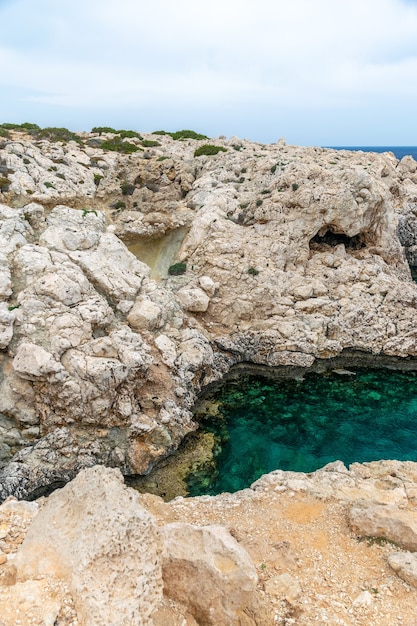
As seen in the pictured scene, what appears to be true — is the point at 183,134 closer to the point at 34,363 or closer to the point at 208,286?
the point at 208,286

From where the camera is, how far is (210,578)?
946 cm

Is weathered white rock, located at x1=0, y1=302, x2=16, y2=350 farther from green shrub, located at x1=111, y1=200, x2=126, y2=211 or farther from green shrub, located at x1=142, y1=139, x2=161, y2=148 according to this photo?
green shrub, located at x1=142, y1=139, x2=161, y2=148

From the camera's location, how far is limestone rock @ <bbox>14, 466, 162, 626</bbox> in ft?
26.7

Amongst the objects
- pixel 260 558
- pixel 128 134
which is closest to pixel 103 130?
pixel 128 134

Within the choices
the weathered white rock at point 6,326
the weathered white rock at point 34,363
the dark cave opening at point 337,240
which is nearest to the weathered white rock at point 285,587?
the weathered white rock at point 34,363

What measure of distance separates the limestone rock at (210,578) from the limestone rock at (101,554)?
92 cm

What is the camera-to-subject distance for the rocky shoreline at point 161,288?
2045 centimetres

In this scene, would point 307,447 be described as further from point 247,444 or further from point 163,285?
point 163,285

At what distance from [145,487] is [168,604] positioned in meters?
10.5

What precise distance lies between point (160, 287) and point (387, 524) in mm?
20138

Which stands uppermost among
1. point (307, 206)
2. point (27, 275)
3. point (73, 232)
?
point (307, 206)

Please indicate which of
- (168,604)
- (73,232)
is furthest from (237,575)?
(73,232)

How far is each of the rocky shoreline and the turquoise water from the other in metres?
1.77

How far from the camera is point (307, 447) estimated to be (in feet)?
74.4
